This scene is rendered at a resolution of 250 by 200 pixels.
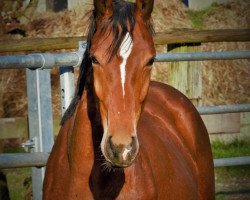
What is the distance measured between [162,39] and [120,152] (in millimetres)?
3023

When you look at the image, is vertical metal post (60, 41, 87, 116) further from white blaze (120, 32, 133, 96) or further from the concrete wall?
the concrete wall

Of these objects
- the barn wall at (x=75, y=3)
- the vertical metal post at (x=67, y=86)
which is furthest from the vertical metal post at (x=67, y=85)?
the barn wall at (x=75, y=3)

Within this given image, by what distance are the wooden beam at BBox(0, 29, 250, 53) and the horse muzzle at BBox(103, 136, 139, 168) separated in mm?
2589

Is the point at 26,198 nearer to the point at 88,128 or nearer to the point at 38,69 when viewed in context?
the point at 38,69

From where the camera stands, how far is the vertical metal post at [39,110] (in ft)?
11.4

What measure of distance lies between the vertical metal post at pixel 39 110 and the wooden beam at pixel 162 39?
4.40ft

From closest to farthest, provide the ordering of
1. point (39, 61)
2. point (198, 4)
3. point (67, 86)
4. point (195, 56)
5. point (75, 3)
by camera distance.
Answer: point (39, 61)
point (67, 86)
point (195, 56)
point (75, 3)
point (198, 4)

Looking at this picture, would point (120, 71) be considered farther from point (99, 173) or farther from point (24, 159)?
point (24, 159)

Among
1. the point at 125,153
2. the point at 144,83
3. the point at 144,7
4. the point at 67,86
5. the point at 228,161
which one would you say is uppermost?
the point at 144,7

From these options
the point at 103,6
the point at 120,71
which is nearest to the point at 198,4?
the point at 103,6

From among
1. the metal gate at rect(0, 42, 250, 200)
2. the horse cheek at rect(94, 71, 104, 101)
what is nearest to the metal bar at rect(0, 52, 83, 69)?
the metal gate at rect(0, 42, 250, 200)

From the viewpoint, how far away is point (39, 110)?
11.4ft

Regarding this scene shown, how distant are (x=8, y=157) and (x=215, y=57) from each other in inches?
82.0

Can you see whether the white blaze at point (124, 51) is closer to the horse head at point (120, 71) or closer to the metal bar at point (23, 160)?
the horse head at point (120, 71)
